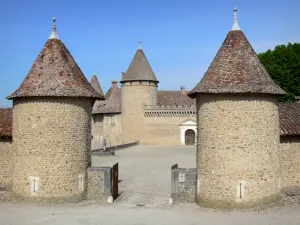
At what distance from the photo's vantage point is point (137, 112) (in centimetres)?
4809

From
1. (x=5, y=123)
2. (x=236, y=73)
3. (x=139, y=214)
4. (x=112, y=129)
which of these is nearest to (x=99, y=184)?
(x=139, y=214)

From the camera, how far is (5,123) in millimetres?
18422

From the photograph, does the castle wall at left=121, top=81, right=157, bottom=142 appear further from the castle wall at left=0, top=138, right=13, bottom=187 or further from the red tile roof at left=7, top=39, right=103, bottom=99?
the castle wall at left=0, top=138, right=13, bottom=187

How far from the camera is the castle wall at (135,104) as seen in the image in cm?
4744

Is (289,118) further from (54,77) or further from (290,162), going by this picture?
(54,77)

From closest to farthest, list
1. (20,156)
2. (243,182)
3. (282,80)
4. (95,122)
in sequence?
1. (243,182)
2. (20,156)
3. (282,80)
4. (95,122)

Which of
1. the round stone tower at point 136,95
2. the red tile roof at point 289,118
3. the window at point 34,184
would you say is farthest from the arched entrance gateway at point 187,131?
the window at point 34,184

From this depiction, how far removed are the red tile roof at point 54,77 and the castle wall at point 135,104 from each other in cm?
2959

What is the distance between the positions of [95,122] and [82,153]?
131ft

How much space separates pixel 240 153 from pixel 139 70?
33.5 metres

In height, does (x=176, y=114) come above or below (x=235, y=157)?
above

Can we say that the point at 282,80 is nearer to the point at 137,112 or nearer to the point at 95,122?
the point at 137,112

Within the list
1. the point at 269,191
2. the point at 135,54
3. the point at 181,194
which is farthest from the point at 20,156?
the point at 135,54

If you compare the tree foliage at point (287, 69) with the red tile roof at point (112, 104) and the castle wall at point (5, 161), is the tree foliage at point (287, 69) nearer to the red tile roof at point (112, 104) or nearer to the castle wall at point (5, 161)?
the red tile roof at point (112, 104)
